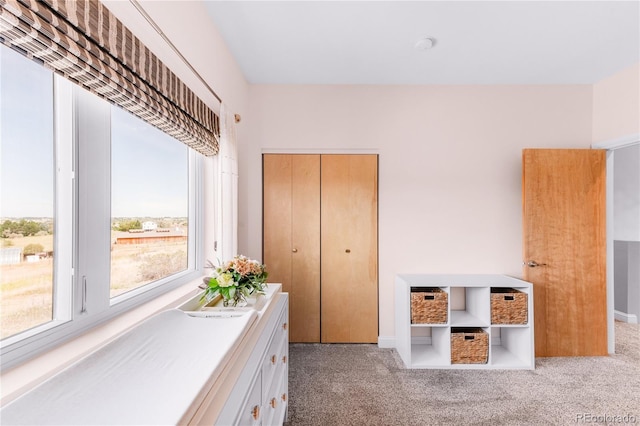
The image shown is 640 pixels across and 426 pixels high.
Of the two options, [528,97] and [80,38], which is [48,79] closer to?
[80,38]

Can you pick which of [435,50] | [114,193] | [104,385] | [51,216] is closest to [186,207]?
[114,193]

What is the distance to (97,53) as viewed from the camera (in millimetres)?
987

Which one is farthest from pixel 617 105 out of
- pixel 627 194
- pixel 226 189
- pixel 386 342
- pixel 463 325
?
pixel 226 189

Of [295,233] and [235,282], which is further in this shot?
[295,233]

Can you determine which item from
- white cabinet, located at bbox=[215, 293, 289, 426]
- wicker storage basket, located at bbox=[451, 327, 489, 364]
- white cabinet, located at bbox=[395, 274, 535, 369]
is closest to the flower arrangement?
white cabinet, located at bbox=[215, 293, 289, 426]

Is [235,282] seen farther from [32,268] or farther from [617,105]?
[617,105]

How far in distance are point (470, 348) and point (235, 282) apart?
85.9 inches

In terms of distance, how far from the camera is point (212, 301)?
167 cm

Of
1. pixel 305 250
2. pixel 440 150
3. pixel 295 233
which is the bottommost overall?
pixel 305 250

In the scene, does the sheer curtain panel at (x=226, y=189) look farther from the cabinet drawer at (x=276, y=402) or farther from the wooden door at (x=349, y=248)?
the wooden door at (x=349, y=248)

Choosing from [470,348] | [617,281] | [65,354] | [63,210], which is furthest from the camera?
[617,281]

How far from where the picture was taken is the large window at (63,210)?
926 millimetres

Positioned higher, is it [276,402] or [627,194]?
[627,194]

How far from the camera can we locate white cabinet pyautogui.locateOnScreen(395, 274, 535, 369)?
2557mm
